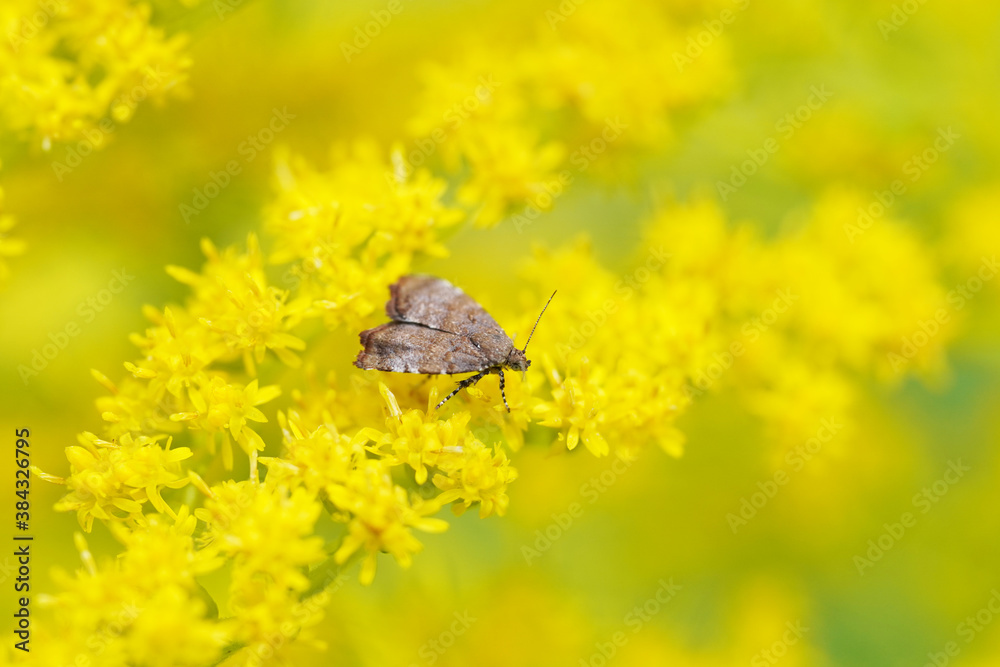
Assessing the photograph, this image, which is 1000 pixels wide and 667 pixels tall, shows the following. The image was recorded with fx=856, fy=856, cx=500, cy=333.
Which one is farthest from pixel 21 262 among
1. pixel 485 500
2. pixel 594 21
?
pixel 594 21

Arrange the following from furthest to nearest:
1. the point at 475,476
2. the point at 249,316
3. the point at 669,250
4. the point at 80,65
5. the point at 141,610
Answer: the point at 669,250
the point at 80,65
the point at 249,316
the point at 475,476
the point at 141,610

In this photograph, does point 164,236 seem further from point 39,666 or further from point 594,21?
point 594,21

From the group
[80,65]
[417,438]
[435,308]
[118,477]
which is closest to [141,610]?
[118,477]

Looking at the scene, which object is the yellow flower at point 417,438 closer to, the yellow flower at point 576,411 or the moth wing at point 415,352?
the moth wing at point 415,352

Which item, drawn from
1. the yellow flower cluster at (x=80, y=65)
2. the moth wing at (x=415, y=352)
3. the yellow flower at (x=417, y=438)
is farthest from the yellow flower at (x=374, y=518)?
the yellow flower cluster at (x=80, y=65)

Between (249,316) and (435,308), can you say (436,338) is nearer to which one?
(435,308)

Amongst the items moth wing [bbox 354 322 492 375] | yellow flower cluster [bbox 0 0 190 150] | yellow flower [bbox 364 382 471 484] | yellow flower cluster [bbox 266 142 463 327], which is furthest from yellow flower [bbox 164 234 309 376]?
yellow flower cluster [bbox 0 0 190 150]

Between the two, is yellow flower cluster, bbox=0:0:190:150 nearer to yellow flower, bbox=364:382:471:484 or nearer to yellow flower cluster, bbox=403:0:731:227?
yellow flower cluster, bbox=403:0:731:227
